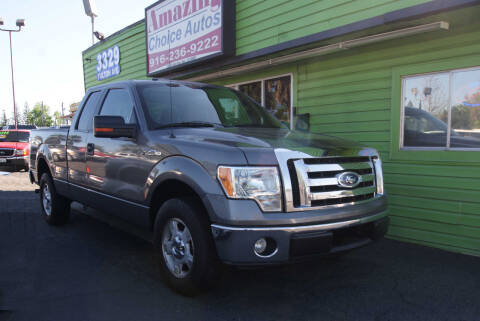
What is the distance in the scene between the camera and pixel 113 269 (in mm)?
3750

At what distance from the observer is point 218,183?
8.70ft

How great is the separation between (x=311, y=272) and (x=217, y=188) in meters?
1.68

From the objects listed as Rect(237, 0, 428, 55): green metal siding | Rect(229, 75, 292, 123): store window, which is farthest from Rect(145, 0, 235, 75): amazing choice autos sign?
Rect(229, 75, 292, 123): store window

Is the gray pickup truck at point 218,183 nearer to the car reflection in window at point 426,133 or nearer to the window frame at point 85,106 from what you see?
the window frame at point 85,106

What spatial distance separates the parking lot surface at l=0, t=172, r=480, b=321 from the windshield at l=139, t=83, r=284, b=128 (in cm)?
153

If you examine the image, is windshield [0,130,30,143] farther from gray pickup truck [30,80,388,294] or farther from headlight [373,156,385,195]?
headlight [373,156,385,195]

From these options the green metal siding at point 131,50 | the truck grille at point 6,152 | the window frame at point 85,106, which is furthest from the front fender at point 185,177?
the truck grille at point 6,152

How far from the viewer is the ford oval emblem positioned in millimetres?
2911

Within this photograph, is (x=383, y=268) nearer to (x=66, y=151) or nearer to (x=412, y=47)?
(x=412, y=47)

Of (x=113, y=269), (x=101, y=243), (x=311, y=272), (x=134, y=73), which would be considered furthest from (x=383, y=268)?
(x=134, y=73)

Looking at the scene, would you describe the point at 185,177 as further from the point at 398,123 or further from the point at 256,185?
the point at 398,123

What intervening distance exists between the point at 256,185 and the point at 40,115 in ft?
328

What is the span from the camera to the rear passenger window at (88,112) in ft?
15.2

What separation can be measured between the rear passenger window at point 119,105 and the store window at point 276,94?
3.15 metres
